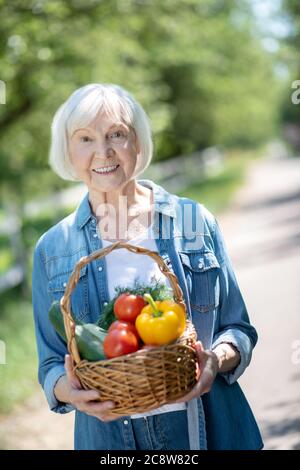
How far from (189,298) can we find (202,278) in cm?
7

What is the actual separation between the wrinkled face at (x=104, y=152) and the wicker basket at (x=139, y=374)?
391 millimetres

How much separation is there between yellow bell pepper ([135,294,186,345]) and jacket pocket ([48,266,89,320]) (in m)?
0.34

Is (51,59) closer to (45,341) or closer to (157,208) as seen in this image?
(157,208)

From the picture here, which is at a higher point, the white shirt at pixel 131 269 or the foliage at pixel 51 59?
the foliage at pixel 51 59

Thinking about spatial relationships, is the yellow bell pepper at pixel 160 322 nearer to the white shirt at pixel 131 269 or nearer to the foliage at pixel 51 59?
the white shirt at pixel 131 269

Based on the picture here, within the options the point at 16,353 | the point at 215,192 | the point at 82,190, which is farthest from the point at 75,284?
the point at 215,192

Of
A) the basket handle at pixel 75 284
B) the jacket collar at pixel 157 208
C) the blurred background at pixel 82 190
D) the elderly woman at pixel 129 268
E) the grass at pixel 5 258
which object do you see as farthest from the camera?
the grass at pixel 5 258

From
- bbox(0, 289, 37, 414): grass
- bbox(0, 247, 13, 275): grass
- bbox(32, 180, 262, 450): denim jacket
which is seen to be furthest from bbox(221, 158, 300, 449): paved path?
bbox(0, 247, 13, 275): grass

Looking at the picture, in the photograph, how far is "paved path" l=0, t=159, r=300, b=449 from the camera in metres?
5.74

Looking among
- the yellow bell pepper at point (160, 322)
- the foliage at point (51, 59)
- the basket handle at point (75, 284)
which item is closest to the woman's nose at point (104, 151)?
the basket handle at point (75, 284)

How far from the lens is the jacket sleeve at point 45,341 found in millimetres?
2541

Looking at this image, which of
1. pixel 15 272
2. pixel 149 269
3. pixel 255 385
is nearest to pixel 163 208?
pixel 149 269

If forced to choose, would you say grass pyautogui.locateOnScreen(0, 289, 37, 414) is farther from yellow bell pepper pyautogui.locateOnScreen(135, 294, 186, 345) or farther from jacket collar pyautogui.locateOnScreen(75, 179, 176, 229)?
yellow bell pepper pyautogui.locateOnScreen(135, 294, 186, 345)

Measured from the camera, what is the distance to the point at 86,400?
88.4 inches
